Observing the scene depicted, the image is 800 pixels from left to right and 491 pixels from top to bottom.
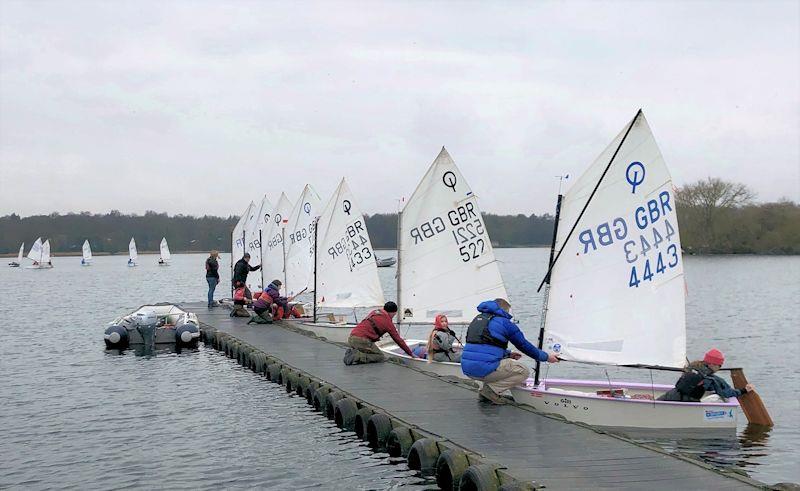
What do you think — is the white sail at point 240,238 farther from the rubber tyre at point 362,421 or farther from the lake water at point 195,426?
the rubber tyre at point 362,421

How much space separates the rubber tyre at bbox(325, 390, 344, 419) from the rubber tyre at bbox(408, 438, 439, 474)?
14.4 ft

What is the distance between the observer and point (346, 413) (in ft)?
51.8

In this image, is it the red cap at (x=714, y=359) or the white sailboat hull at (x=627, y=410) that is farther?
the red cap at (x=714, y=359)

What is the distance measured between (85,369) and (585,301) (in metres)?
17.2

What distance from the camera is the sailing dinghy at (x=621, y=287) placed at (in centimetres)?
1519

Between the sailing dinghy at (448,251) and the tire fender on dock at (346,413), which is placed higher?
the sailing dinghy at (448,251)

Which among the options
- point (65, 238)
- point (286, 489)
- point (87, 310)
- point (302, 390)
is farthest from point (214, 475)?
point (65, 238)

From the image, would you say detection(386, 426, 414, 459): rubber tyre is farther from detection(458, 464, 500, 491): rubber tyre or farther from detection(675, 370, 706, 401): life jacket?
detection(675, 370, 706, 401): life jacket

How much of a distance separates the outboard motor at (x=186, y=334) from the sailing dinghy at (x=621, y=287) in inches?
666

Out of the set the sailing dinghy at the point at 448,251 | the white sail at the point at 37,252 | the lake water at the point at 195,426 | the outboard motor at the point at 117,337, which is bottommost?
the lake water at the point at 195,426

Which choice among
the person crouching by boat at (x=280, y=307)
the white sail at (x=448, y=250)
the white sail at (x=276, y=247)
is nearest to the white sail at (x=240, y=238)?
the white sail at (x=276, y=247)

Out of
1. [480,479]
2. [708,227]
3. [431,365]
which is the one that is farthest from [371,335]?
[708,227]

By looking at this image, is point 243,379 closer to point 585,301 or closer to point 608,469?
point 585,301

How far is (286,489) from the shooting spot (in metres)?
12.8
